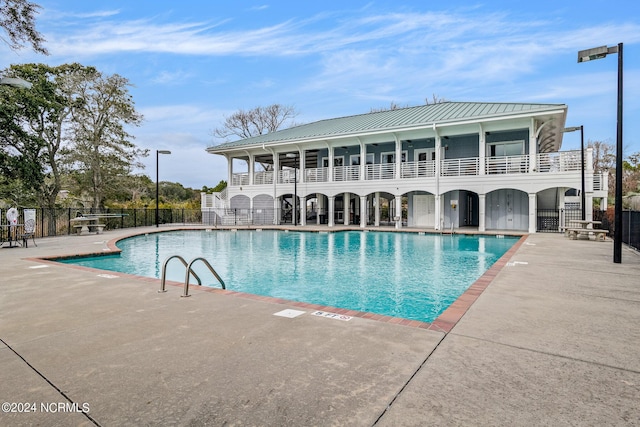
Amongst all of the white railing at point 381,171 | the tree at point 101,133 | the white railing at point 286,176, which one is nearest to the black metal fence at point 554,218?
the white railing at point 381,171

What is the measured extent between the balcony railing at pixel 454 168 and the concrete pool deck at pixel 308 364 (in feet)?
47.3

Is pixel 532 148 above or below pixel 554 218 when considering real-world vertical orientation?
above

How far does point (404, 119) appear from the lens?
21672 millimetres

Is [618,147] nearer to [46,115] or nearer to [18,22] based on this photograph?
[18,22]

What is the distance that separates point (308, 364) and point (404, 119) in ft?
68.5

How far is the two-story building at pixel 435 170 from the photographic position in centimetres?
1725

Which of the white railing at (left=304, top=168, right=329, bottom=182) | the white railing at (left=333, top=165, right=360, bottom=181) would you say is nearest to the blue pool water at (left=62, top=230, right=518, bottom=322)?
the white railing at (left=333, top=165, right=360, bottom=181)

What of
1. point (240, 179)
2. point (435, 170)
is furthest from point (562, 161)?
point (240, 179)

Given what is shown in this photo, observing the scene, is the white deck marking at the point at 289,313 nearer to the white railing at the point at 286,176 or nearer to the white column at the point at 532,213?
the white column at the point at 532,213

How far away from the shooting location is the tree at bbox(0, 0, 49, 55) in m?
10.5

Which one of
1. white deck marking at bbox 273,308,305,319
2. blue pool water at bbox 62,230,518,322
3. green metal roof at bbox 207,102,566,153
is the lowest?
blue pool water at bbox 62,230,518,322

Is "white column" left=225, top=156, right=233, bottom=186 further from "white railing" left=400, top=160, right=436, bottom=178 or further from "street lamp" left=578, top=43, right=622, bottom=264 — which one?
"street lamp" left=578, top=43, right=622, bottom=264

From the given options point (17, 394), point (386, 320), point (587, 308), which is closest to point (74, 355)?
point (17, 394)

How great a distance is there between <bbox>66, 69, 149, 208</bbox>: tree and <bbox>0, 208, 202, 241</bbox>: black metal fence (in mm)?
2206
